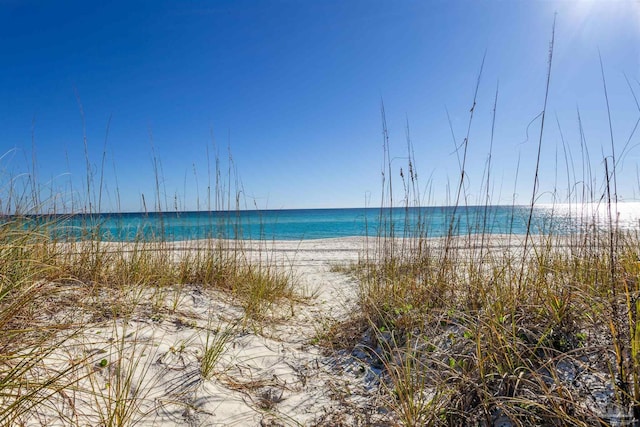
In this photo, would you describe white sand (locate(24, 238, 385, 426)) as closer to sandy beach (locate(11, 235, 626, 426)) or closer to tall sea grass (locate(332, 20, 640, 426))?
sandy beach (locate(11, 235, 626, 426))

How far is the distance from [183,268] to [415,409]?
96.8 inches

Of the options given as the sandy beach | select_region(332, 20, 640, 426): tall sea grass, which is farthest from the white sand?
select_region(332, 20, 640, 426): tall sea grass

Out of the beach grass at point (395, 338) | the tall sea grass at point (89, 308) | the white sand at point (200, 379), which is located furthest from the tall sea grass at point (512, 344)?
the tall sea grass at point (89, 308)

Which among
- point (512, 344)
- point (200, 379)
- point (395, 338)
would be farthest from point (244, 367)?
point (512, 344)

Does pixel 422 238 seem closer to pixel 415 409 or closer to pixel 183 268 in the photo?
pixel 415 409

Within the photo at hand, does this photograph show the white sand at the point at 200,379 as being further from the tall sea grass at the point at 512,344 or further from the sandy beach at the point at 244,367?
the tall sea grass at the point at 512,344

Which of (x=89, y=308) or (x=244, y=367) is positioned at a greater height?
(x=89, y=308)

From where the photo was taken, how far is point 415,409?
1.08 metres

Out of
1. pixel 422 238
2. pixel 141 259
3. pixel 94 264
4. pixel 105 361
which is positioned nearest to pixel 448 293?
pixel 422 238

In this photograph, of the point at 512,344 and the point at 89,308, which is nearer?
the point at 512,344

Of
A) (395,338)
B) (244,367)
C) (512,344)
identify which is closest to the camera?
(512,344)

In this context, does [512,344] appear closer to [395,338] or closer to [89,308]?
[395,338]

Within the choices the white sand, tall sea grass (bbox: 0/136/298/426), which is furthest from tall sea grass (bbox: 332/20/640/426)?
tall sea grass (bbox: 0/136/298/426)

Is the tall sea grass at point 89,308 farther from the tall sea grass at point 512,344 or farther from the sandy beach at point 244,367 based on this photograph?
the tall sea grass at point 512,344
